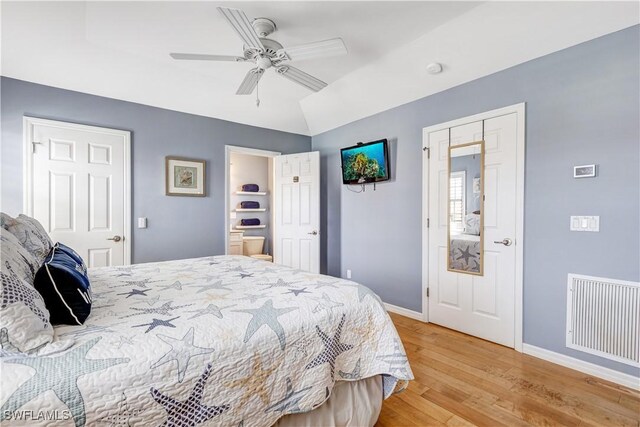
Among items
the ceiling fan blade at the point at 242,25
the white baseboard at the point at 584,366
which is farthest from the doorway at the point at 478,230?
the ceiling fan blade at the point at 242,25

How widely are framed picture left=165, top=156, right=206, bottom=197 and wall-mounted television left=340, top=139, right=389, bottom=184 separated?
1.90 m

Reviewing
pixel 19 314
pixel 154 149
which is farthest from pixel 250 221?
→ pixel 19 314

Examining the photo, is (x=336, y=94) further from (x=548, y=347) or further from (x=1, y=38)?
(x=548, y=347)

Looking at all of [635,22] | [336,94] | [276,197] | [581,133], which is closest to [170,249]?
[276,197]

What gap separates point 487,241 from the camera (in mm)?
2805

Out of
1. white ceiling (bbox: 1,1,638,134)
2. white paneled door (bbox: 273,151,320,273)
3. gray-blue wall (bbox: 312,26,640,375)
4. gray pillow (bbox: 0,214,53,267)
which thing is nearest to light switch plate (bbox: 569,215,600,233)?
gray-blue wall (bbox: 312,26,640,375)

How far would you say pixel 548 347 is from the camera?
242 centimetres

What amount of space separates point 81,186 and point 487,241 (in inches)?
164

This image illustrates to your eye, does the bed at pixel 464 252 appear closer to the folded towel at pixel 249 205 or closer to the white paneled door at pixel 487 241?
the white paneled door at pixel 487 241

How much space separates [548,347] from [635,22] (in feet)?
7.96

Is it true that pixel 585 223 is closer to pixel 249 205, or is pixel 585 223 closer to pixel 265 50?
pixel 265 50

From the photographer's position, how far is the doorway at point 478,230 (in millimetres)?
2617

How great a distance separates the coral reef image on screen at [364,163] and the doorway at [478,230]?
0.58 m

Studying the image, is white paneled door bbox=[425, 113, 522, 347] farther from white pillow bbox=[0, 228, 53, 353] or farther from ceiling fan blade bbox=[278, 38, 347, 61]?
white pillow bbox=[0, 228, 53, 353]
